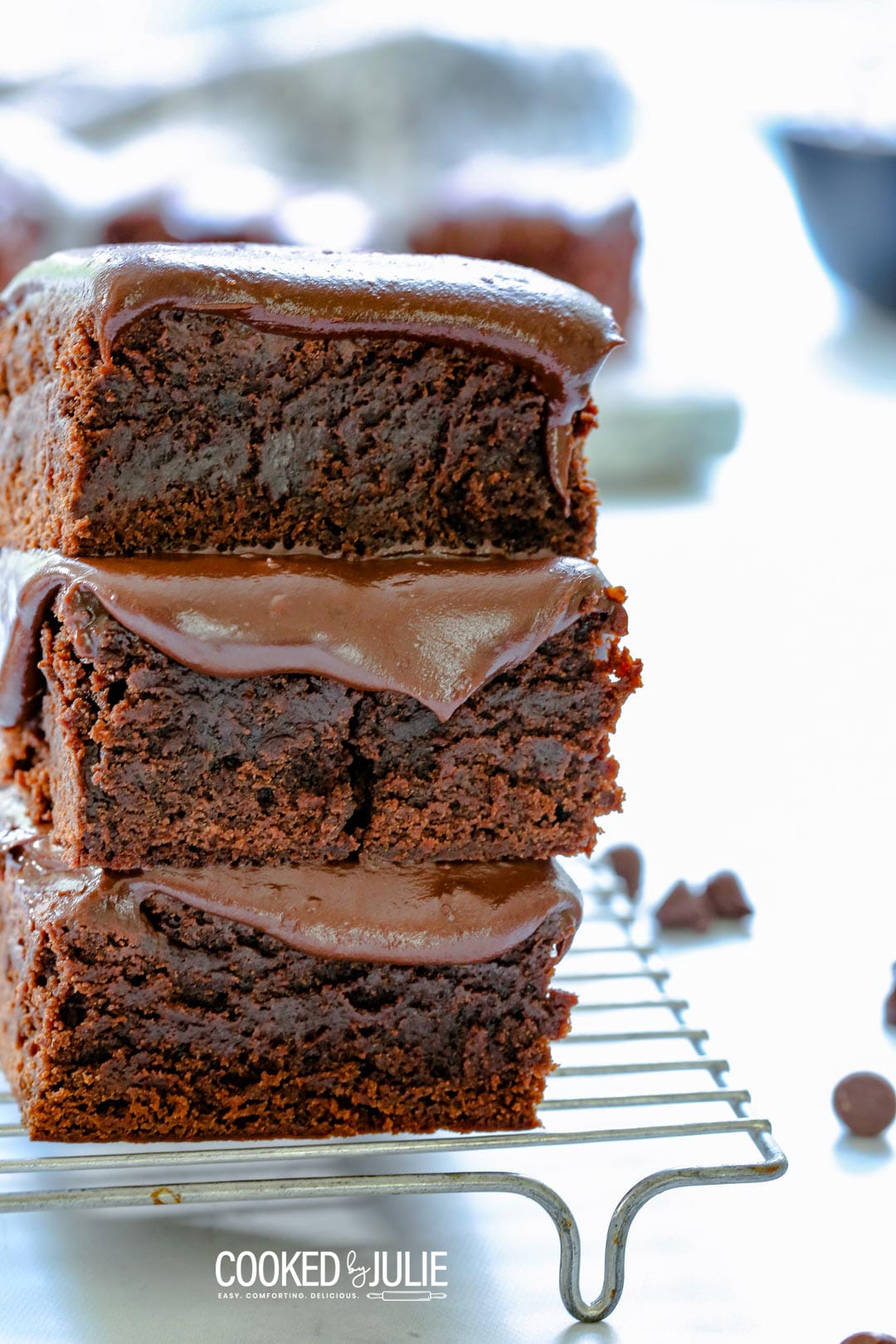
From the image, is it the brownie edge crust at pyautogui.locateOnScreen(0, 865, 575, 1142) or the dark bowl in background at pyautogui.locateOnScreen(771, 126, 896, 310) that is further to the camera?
the dark bowl in background at pyautogui.locateOnScreen(771, 126, 896, 310)

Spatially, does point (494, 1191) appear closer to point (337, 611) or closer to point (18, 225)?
point (337, 611)

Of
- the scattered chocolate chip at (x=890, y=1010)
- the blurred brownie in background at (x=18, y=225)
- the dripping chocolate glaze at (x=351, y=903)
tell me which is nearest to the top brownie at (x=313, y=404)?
the dripping chocolate glaze at (x=351, y=903)

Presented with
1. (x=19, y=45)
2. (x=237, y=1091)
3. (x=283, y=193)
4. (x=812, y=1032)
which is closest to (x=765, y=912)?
(x=812, y=1032)

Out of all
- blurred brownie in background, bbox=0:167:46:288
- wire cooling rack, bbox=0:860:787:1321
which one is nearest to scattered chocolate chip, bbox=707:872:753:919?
wire cooling rack, bbox=0:860:787:1321

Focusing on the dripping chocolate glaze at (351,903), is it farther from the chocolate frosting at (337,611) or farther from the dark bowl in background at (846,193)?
the dark bowl in background at (846,193)

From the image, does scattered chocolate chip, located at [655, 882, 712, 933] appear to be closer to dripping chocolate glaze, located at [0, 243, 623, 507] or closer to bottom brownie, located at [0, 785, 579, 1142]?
bottom brownie, located at [0, 785, 579, 1142]

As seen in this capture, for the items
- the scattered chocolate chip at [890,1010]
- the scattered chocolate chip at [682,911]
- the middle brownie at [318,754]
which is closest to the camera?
the middle brownie at [318,754]
